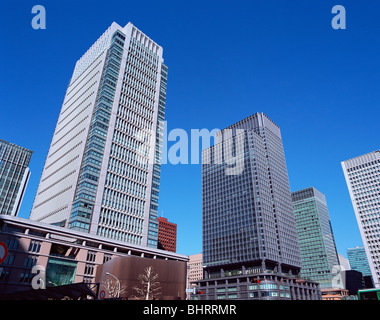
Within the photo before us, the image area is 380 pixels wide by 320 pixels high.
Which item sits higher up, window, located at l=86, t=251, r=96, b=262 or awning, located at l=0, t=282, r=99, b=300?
window, located at l=86, t=251, r=96, b=262

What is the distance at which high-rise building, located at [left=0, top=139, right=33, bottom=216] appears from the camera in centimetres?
17762

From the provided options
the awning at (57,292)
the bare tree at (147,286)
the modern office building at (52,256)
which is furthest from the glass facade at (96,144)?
the awning at (57,292)

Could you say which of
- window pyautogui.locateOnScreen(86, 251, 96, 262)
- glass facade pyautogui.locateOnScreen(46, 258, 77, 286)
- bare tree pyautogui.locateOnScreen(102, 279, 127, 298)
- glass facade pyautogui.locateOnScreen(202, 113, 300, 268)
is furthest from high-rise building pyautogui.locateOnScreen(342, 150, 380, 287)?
glass facade pyautogui.locateOnScreen(46, 258, 77, 286)

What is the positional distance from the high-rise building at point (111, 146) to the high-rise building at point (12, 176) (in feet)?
238

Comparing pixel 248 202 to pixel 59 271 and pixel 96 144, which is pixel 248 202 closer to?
pixel 96 144

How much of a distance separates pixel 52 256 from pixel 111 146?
4531cm

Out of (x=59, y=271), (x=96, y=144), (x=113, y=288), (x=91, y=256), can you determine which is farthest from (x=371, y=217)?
(x=59, y=271)

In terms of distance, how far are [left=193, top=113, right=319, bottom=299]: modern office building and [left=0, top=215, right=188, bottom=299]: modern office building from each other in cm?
8007

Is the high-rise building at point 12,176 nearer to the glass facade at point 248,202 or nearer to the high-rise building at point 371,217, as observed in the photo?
the glass facade at point 248,202

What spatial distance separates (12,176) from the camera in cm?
18700

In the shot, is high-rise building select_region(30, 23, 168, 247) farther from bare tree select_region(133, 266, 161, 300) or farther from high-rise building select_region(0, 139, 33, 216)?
high-rise building select_region(0, 139, 33, 216)

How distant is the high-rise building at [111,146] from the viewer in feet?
315
